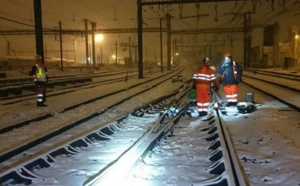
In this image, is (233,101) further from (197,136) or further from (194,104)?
(197,136)

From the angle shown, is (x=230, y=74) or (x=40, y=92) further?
(x=40, y=92)

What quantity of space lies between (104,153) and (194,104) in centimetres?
813

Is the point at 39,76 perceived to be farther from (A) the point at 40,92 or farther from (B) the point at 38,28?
(B) the point at 38,28

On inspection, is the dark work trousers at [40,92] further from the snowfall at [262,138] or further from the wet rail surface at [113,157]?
the wet rail surface at [113,157]

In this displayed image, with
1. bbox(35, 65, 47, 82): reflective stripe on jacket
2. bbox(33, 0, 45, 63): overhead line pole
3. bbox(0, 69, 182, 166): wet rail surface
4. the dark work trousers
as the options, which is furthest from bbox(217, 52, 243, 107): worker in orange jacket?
bbox(33, 0, 45, 63): overhead line pole

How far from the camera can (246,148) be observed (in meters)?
7.75

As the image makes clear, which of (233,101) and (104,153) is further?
(233,101)

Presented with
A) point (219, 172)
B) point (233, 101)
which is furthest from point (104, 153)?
point (233, 101)

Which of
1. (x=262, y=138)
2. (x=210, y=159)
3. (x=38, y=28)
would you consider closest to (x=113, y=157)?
(x=210, y=159)

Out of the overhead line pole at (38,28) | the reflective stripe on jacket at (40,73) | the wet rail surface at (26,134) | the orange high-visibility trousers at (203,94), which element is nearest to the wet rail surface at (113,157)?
the wet rail surface at (26,134)

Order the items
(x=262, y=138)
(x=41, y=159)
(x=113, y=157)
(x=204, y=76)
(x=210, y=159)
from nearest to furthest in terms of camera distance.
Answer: (x=41, y=159) → (x=210, y=159) → (x=113, y=157) → (x=262, y=138) → (x=204, y=76)

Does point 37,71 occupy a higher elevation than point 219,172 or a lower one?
higher

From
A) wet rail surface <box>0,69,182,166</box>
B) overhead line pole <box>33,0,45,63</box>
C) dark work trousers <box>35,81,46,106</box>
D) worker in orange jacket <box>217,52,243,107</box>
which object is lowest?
wet rail surface <box>0,69,182,166</box>

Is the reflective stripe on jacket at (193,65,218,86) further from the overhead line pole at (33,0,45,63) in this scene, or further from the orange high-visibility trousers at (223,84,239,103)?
the overhead line pole at (33,0,45,63)
